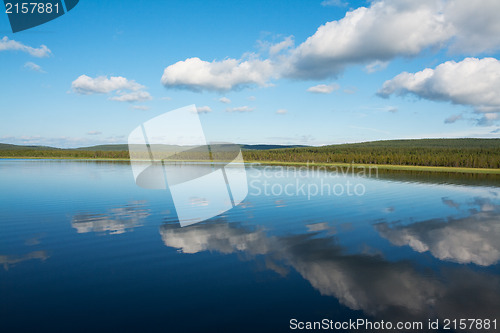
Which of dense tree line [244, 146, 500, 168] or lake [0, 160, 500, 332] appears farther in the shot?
dense tree line [244, 146, 500, 168]

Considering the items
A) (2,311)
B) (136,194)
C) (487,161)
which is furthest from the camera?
(487,161)

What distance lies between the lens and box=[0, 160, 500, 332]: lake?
7.07 meters

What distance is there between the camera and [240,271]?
977 centimetres

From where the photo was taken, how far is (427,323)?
7055 millimetres

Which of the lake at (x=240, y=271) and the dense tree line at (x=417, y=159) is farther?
the dense tree line at (x=417, y=159)

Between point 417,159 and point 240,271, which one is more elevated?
point 240,271

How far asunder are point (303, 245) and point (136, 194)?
1755 cm

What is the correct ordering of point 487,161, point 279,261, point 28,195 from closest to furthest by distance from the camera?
point 279,261
point 28,195
point 487,161

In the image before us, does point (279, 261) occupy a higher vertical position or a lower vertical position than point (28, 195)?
lower

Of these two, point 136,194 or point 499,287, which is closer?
point 499,287

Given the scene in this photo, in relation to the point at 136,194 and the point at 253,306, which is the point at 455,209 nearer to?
the point at 253,306

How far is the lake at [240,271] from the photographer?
707 cm

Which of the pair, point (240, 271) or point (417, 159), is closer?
point (240, 271)

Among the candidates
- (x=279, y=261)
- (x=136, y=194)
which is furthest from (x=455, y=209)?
(x=136, y=194)
